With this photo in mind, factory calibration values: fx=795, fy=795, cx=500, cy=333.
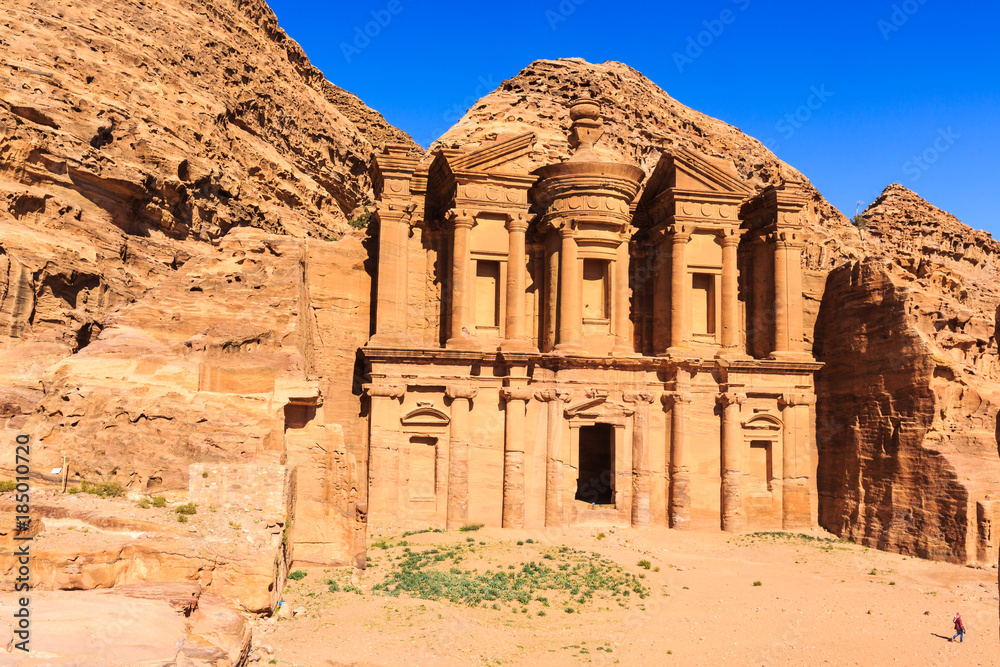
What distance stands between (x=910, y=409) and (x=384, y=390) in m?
17.9

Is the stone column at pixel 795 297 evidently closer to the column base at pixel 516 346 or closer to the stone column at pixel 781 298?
the stone column at pixel 781 298

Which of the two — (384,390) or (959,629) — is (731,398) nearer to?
(959,629)

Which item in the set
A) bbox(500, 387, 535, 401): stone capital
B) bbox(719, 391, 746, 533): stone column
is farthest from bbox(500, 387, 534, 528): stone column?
bbox(719, 391, 746, 533): stone column

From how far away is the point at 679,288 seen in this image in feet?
99.3

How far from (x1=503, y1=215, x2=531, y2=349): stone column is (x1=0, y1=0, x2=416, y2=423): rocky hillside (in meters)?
10.6

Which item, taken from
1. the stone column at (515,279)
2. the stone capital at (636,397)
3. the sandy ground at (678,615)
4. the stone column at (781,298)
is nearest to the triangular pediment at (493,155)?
the stone column at (515,279)

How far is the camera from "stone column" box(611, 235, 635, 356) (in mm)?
29406

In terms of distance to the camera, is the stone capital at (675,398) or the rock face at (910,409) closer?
the rock face at (910,409)

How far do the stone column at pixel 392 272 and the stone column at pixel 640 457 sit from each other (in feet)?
28.6

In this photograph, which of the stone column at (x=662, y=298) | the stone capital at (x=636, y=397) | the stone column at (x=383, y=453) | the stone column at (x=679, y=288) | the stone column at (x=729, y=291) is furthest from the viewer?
the stone column at (x=662, y=298)

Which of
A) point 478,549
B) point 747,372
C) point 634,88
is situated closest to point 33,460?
point 478,549

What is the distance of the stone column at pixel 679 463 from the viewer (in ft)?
93.5

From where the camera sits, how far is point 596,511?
28250mm

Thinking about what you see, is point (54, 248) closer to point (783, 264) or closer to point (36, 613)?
point (36, 613)
